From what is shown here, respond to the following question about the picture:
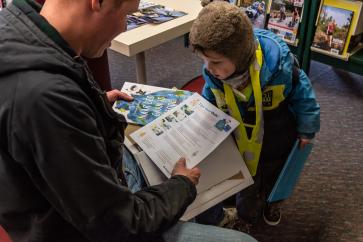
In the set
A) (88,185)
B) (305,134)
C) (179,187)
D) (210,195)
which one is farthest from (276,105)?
(88,185)

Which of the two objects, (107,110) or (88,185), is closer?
(88,185)

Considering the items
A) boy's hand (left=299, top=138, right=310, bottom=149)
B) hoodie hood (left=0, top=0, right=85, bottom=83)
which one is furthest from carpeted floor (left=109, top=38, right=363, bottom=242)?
hoodie hood (left=0, top=0, right=85, bottom=83)

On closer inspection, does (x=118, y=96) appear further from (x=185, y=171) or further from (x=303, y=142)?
(x=303, y=142)

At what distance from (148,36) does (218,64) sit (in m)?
0.61

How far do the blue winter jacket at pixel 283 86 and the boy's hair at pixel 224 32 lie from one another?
10cm

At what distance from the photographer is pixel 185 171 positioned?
3.31 feet

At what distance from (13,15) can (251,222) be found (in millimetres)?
1236

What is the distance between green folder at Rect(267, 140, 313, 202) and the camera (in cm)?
128

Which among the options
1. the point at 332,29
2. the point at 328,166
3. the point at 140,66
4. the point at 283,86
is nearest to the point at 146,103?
the point at 283,86

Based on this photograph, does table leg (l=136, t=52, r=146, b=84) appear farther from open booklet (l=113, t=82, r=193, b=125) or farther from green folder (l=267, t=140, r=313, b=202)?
green folder (l=267, t=140, r=313, b=202)

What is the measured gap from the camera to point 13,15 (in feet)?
2.30

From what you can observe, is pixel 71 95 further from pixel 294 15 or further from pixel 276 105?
pixel 294 15

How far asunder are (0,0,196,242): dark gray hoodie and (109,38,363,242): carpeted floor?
967mm

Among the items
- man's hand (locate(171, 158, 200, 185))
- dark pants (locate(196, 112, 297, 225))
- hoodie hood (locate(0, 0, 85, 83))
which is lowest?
dark pants (locate(196, 112, 297, 225))
